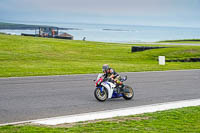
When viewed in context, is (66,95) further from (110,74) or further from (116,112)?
(116,112)

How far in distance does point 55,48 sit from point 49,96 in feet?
87.8

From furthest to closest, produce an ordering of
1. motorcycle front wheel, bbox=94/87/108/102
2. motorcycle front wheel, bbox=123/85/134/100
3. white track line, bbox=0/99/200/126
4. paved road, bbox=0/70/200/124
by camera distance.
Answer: motorcycle front wheel, bbox=123/85/134/100
motorcycle front wheel, bbox=94/87/108/102
paved road, bbox=0/70/200/124
white track line, bbox=0/99/200/126

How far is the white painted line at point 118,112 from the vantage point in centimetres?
947

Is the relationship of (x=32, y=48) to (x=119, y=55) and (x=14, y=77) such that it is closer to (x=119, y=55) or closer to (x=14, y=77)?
(x=119, y=55)

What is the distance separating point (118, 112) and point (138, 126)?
6.53ft

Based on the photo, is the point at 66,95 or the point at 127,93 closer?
the point at 127,93

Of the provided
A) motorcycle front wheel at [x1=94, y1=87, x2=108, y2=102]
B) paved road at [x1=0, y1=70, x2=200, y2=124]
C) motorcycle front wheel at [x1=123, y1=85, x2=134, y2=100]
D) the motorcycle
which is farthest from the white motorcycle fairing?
motorcycle front wheel at [x1=123, y1=85, x2=134, y2=100]

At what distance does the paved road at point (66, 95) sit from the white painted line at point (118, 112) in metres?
0.57

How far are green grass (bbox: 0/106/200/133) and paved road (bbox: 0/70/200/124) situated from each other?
1447 mm

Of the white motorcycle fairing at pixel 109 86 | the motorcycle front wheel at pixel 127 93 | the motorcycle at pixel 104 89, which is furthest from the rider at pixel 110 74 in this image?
the motorcycle front wheel at pixel 127 93

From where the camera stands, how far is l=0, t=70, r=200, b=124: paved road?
35.9 ft

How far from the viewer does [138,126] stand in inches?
350

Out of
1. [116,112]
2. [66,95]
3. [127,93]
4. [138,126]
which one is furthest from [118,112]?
[66,95]

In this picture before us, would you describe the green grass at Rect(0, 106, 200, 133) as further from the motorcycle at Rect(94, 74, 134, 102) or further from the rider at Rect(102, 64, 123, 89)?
the rider at Rect(102, 64, 123, 89)
